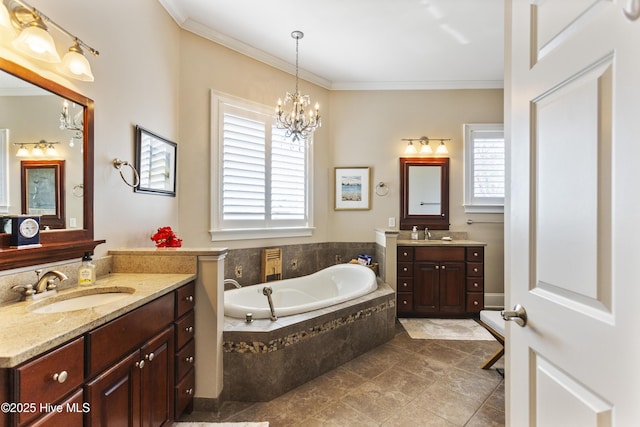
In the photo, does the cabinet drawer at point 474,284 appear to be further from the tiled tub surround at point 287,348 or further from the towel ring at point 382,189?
the tiled tub surround at point 287,348

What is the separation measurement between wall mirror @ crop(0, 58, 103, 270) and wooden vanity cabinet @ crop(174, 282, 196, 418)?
1.99ft

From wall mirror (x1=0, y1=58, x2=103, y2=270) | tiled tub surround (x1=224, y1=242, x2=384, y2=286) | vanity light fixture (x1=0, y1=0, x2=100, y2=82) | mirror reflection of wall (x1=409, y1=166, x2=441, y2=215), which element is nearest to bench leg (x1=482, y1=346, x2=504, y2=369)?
tiled tub surround (x1=224, y1=242, x2=384, y2=286)

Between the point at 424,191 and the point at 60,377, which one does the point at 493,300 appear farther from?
the point at 60,377

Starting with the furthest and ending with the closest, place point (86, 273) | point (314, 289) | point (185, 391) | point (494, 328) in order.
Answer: point (314, 289)
point (494, 328)
point (185, 391)
point (86, 273)

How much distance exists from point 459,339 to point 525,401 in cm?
234

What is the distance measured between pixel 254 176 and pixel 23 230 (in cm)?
215

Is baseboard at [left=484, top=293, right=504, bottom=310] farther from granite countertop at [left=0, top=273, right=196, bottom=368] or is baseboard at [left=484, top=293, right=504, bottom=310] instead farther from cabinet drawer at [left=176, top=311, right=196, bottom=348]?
granite countertop at [left=0, top=273, right=196, bottom=368]

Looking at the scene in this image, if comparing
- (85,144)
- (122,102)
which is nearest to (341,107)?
(122,102)

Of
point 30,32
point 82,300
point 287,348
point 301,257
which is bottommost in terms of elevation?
point 287,348

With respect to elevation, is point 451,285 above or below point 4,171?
below

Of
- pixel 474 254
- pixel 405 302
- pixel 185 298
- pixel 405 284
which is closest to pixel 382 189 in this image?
pixel 405 284

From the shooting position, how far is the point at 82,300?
150 centimetres

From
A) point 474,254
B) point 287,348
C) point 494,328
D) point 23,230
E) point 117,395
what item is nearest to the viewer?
point 117,395

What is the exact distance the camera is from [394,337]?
10.2 feet
